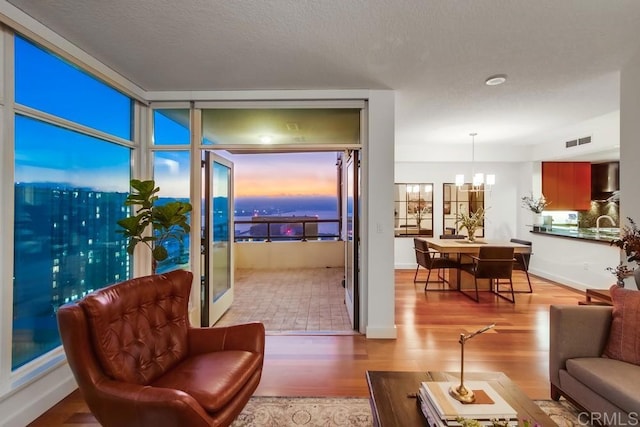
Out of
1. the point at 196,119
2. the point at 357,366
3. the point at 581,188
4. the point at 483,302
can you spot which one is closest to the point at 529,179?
the point at 581,188

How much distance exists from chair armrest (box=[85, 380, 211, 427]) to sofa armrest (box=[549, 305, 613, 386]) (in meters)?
2.21

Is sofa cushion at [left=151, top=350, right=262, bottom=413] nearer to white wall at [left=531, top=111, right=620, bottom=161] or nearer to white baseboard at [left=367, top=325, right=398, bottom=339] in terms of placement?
white baseboard at [left=367, top=325, right=398, bottom=339]

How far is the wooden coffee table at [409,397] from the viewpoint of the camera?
134 cm

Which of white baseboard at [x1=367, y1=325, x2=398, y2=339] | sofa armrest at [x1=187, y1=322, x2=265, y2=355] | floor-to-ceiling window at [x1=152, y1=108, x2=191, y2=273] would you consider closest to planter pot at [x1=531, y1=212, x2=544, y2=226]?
white baseboard at [x1=367, y1=325, x2=398, y2=339]

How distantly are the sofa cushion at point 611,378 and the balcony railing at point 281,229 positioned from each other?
18.9 ft

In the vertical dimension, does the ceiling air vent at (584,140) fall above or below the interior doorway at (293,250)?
above

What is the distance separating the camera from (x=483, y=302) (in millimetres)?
4441

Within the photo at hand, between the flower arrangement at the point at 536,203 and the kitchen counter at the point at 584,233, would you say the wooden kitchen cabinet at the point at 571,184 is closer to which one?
the flower arrangement at the point at 536,203

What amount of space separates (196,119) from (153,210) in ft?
3.98

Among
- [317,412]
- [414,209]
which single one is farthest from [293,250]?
[317,412]

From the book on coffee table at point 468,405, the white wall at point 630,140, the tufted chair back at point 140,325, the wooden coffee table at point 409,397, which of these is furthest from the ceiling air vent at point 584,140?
the tufted chair back at point 140,325

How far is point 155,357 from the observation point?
184 cm

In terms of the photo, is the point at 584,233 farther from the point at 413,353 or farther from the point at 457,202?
the point at 413,353

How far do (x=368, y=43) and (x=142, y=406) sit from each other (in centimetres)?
269
